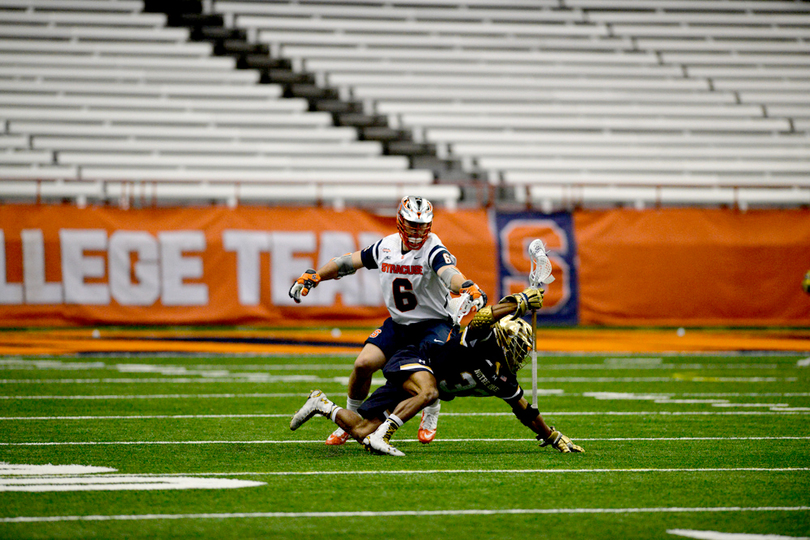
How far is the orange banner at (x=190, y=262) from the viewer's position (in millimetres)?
16047

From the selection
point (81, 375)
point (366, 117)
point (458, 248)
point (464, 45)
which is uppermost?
point (464, 45)

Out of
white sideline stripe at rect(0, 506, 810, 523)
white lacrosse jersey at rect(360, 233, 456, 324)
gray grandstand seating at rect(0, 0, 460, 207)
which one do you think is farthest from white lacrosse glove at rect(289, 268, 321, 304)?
gray grandstand seating at rect(0, 0, 460, 207)

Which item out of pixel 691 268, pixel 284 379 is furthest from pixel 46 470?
pixel 691 268

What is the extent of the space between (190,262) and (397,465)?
1100cm

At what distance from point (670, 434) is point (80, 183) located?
13.7 meters

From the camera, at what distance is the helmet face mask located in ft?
22.8

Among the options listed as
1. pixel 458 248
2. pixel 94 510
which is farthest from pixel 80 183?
pixel 94 510

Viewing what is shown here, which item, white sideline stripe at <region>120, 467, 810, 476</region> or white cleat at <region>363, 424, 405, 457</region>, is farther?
white cleat at <region>363, 424, 405, 457</region>

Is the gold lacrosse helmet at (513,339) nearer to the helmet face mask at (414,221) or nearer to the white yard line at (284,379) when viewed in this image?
the helmet face mask at (414,221)

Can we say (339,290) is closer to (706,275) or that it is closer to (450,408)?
(706,275)

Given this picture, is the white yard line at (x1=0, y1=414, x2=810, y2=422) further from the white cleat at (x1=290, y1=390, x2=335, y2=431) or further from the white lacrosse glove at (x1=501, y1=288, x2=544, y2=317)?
the white lacrosse glove at (x1=501, y1=288, x2=544, y2=317)

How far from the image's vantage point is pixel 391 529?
4.47 m

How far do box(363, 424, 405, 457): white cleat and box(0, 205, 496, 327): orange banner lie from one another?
407 inches

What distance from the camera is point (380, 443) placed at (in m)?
6.50
